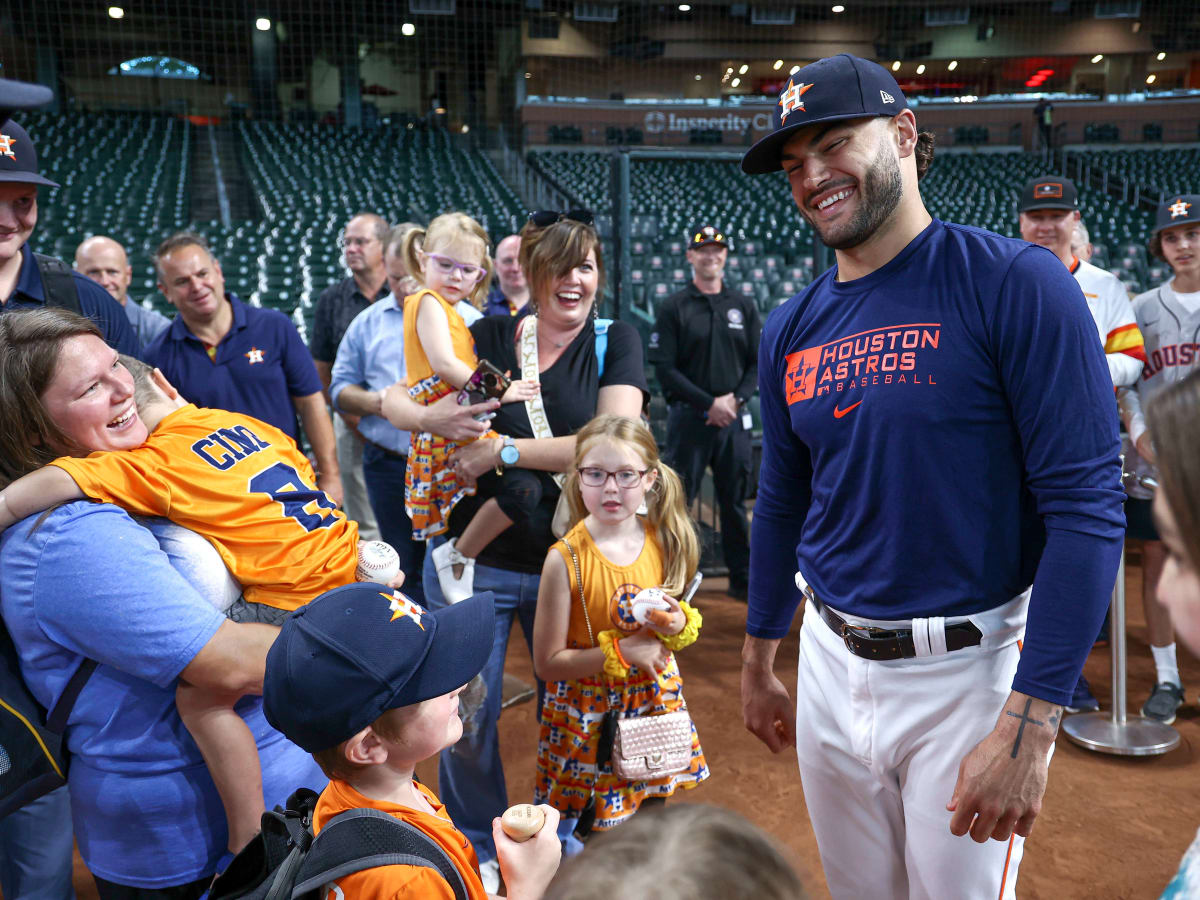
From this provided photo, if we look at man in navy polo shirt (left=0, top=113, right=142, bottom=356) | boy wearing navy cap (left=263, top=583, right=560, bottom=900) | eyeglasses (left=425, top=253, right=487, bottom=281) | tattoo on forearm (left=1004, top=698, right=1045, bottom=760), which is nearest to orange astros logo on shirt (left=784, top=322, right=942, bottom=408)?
tattoo on forearm (left=1004, top=698, right=1045, bottom=760)

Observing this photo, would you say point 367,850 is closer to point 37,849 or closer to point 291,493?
point 291,493

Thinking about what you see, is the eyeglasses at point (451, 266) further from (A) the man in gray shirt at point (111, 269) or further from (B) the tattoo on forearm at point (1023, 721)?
(B) the tattoo on forearm at point (1023, 721)

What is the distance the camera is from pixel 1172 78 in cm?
2542

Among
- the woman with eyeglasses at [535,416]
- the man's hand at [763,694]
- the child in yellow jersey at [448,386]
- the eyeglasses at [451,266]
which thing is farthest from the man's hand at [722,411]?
the man's hand at [763,694]

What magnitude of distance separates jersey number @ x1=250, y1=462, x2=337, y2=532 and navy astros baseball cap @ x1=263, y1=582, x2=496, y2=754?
0.42m

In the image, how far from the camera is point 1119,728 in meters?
3.51

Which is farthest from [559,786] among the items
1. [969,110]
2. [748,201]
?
[969,110]

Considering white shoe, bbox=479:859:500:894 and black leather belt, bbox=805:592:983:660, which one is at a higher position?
black leather belt, bbox=805:592:983:660

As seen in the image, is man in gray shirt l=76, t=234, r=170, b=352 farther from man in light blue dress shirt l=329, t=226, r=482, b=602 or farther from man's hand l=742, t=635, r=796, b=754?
man's hand l=742, t=635, r=796, b=754

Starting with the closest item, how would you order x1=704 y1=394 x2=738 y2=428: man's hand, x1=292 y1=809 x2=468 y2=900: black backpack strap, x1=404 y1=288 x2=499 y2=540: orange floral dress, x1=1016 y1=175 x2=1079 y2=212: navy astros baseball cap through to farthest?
x1=292 y1=809 x2=468 y2=900: black backpack strap, x1=404 y1=288 x2=499 y2=540: orange floral dress, x1=1016 y1=175 x2=1079 y2=212: navy astros baseball cap, x1=704 y1=394 x2=738 y2=428: man's hand

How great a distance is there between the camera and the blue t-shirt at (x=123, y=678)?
4.83ft

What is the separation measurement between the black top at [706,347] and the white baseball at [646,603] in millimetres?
2954

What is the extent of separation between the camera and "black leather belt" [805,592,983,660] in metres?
1.49

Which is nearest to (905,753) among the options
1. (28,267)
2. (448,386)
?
(448,386)
